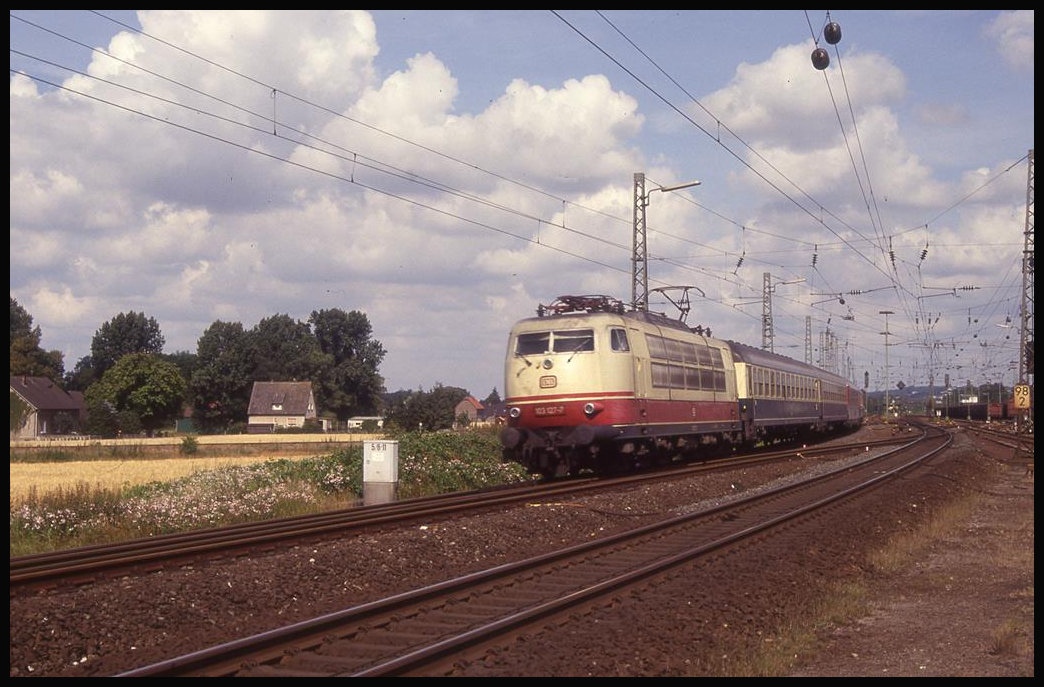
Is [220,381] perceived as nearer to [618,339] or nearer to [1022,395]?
[1022,395]

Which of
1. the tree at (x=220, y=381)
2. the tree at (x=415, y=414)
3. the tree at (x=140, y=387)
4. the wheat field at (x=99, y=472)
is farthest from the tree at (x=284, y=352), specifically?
the wheat field at (x=99, y=472)

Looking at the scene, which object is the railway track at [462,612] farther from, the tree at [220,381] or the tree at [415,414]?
the tree at [220,381]

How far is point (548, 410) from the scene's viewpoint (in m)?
22.5

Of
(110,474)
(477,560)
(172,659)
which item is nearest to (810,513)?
(477,560)

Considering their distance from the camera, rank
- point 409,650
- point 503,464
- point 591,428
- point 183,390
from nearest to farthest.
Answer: point 409,650 → point 591,428 → point 503,464 → point 183,390

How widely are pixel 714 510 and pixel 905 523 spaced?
2.99 m

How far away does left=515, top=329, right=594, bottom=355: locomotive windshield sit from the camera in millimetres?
22469

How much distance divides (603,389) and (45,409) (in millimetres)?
82115

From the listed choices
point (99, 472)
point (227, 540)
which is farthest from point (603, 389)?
point (99, 472)

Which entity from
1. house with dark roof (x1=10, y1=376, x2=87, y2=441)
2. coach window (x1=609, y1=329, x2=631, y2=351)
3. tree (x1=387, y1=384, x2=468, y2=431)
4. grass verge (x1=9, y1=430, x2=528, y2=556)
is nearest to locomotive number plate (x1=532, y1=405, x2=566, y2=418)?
coach window (x1=609, y1=329, x2=631, y2=351)

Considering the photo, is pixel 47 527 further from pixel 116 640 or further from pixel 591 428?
pixel 591 428

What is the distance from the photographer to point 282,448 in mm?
54375

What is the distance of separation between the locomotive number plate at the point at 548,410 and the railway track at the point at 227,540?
5.90ft

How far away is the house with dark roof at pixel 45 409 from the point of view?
89.3 metres
